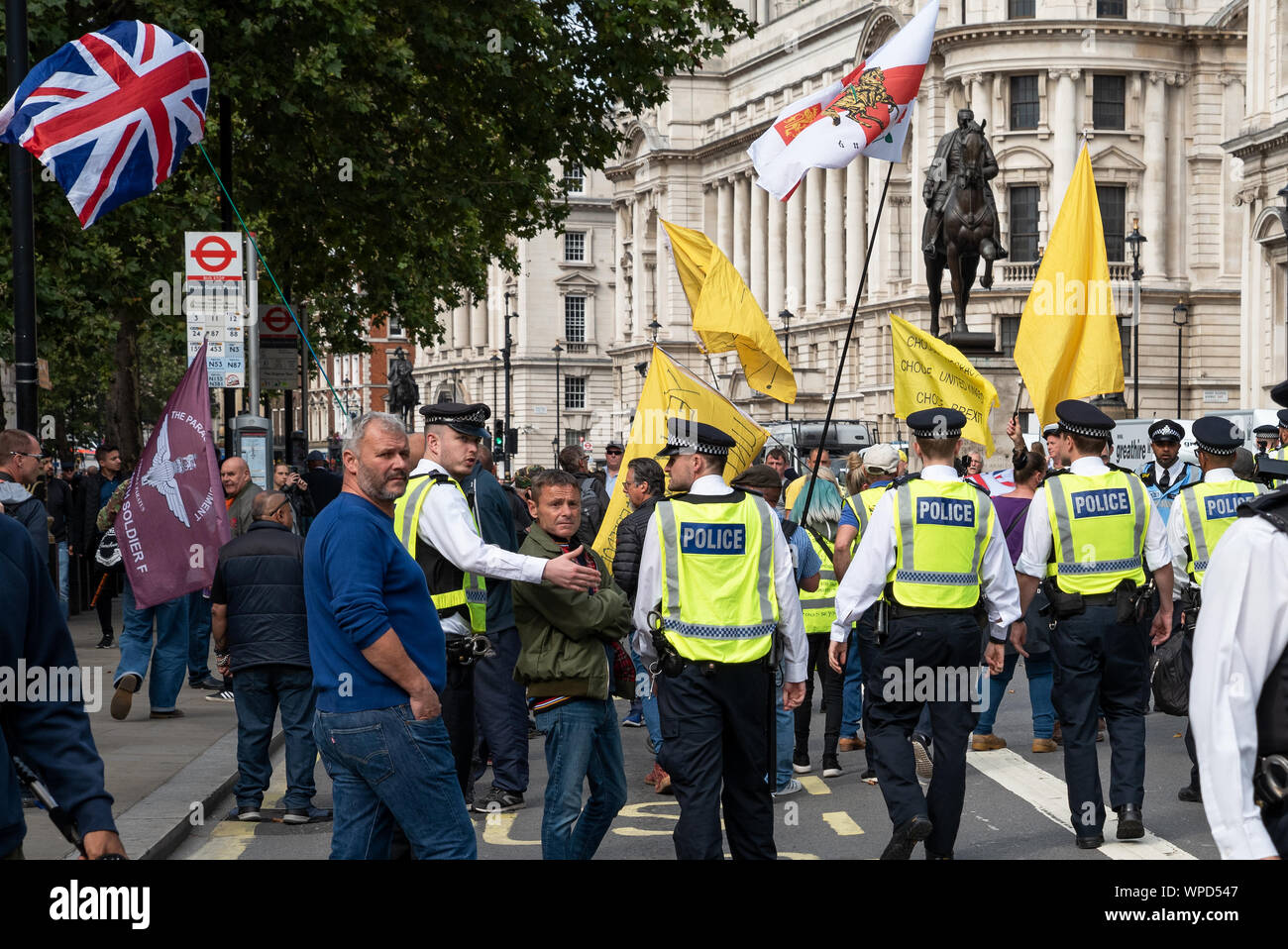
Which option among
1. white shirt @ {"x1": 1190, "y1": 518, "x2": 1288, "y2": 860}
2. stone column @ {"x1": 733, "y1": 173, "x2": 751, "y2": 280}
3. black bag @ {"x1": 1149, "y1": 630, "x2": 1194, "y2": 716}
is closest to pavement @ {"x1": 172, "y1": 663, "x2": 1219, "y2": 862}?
black bag @ {"x1": 1149, "y1": 630, "x2": 1194, "y2": 716}

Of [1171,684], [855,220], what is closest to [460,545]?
[1171,684]

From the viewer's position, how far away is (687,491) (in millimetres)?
7074

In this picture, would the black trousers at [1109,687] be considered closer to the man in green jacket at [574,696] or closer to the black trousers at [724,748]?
the black trousers at [724,748]

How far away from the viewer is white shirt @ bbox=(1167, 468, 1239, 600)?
957 cm

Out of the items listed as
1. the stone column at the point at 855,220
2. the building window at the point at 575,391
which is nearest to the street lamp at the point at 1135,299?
the stone column at the point at 855,220

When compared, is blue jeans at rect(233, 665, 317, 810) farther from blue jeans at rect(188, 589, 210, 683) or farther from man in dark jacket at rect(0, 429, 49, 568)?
blue jeans at rect(188, 589, 210, 683)

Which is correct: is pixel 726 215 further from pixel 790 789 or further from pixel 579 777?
pixel 579 777

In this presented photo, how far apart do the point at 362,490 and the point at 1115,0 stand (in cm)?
6631

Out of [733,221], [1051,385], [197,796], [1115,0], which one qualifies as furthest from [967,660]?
[733,221]

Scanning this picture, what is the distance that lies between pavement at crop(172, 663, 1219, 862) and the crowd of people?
189 millimetres

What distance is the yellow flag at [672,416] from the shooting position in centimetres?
969

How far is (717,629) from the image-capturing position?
6.75m

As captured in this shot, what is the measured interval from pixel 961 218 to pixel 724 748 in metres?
13.3
